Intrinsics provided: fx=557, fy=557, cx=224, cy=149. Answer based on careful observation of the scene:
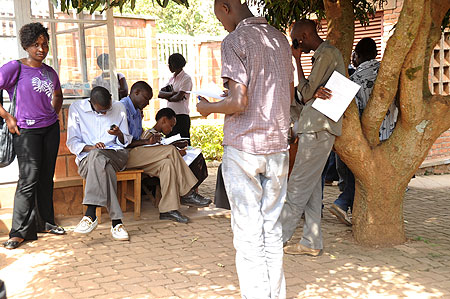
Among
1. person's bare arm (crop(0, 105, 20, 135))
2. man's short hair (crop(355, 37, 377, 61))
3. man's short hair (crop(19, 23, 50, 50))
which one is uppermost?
man's short hair (crop(19, 23, 50, 50))

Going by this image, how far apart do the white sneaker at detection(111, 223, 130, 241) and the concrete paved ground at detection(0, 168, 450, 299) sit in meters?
0.08

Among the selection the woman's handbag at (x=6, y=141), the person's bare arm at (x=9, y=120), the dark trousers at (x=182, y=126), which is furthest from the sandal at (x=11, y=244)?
the dark trousers at (x=182, y=126)

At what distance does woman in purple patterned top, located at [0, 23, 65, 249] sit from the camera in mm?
5320

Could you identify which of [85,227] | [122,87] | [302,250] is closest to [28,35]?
[85,227]

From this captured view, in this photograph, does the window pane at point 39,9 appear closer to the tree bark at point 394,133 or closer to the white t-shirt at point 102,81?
the white t-shirt at point 102,81

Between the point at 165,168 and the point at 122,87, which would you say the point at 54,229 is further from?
the point at 122,87

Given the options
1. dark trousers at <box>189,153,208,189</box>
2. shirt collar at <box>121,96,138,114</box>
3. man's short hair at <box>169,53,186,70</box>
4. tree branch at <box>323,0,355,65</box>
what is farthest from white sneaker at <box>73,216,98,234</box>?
man's short hair at <box>169,53,186,70</box>

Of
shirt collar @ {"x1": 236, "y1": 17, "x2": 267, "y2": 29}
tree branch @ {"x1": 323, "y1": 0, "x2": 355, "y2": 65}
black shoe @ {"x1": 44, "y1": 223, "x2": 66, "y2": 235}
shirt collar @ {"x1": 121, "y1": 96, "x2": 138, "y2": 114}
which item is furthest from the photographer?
shirt collar @ {"x1": 121, "y1": 96, "x2": 138, "y2": 114}

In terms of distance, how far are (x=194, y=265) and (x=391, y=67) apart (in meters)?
2.42

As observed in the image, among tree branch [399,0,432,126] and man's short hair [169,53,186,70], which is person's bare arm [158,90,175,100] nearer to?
man's short hair [169,53,186,70]

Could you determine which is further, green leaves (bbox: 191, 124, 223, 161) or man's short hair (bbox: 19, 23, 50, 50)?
green leaves (bbox: 191, 124, 223, 161)

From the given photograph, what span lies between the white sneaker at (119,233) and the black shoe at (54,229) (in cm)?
58

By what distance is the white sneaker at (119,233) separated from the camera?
5453 mm

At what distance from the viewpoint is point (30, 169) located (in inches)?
212
